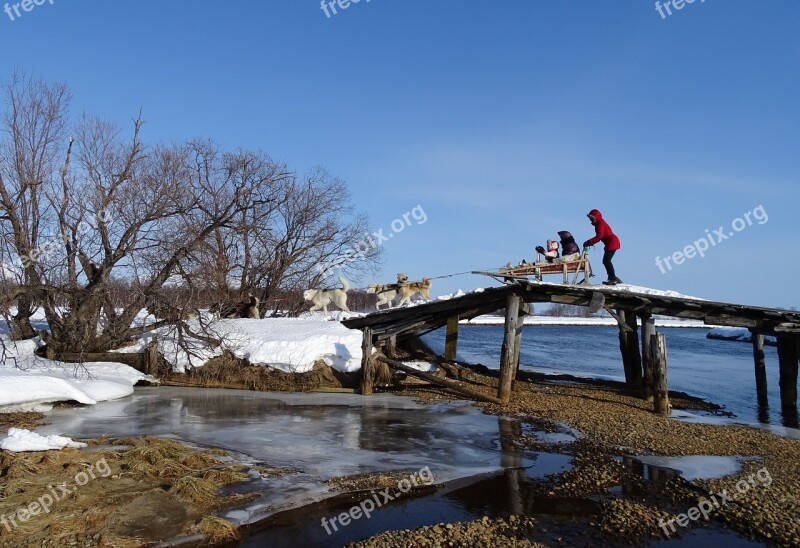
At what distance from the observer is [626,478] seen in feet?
27.6

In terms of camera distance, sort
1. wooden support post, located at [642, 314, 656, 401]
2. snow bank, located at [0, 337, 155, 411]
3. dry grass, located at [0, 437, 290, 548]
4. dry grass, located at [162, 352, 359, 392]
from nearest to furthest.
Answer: dry grass, located at [0, 437, 290, 548]
snow bank, located at [0, 337, 155, 411]
wooden support post, located at [642, 314, 656, 401]
dry grass, located at [162, 352, 359, 392]

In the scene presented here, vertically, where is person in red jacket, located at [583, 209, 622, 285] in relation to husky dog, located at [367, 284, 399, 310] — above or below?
above

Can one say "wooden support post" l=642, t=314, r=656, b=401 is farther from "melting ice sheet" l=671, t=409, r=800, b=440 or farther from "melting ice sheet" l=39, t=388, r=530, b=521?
"melting ice sheet" l=39, t=388, r=530, b=521

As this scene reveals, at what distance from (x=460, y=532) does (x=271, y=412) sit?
8.23m

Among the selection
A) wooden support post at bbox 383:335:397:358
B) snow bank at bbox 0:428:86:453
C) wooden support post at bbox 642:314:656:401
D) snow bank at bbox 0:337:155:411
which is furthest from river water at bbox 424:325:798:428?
snow bank at bbox 0:428:86:453

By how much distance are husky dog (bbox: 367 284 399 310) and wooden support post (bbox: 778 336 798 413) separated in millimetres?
13749

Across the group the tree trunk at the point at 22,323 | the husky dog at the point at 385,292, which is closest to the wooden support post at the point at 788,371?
the husky dog at the point at 385,292

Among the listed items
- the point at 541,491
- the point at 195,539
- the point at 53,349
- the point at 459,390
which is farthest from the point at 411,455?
the point at 53,349

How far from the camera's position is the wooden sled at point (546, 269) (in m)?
15.2

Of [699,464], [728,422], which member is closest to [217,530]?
[699,464]

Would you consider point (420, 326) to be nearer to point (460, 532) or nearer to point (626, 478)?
point (626, 478)

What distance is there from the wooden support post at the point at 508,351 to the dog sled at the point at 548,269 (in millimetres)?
647

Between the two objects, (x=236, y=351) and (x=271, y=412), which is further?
(x=236, y=351)

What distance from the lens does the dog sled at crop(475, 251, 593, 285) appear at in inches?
599
